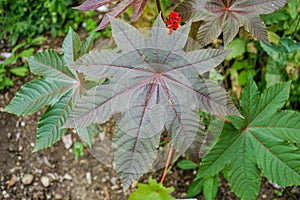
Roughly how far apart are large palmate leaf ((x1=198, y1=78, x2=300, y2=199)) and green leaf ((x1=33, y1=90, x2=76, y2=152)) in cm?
50

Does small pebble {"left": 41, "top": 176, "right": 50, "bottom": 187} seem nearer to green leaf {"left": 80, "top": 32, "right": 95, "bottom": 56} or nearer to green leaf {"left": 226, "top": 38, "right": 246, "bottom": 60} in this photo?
green leaf {"left": 80, "top": 32, "right": 95, "bottom": 56}

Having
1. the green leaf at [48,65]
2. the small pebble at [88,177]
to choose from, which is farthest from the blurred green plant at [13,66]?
the green leaf at [48,65]

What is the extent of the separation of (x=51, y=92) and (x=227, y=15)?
23.4 inches

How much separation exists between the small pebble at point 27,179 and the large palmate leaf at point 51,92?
76cm

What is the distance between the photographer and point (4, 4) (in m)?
2.39

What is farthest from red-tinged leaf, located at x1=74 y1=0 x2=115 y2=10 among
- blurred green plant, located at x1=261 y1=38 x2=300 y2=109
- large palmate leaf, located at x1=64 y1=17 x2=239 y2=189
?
blurred green plant, located at x1=261 y1=38 x2=300 y2=109

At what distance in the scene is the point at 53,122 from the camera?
134cm

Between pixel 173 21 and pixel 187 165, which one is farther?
pixel 187 165

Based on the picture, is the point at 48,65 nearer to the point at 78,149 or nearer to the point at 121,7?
the point at 121,7

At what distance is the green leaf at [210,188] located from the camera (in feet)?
5.82

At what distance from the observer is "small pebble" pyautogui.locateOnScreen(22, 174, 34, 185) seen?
2049 mm

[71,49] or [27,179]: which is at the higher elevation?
[71,49]

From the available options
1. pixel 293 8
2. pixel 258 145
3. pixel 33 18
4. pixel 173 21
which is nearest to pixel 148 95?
pixel 173 21

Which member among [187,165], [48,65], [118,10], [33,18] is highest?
[118,10]
